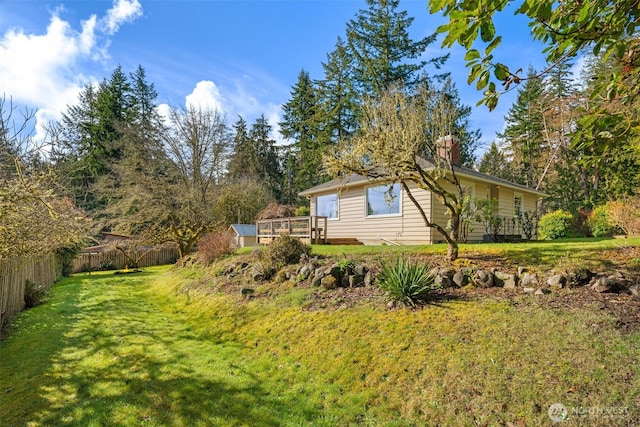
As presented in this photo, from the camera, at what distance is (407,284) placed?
5695 millimetres

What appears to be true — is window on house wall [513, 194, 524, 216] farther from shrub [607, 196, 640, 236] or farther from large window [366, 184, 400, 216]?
large window [366, 184, 400, 216]

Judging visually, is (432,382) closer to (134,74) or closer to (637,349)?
(637,349)

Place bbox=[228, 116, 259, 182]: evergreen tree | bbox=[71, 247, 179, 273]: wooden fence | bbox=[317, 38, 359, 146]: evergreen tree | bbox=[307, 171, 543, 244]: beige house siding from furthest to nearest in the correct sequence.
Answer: bbox=[228, 116, 259, 182]: evergreen tree
bbox=[317, 38, 359, 146]: evergreen tree
bbox=[71, 247, 179, 273]: wooden fence
bbox=[307, 171, 543, 244]: beige house siding

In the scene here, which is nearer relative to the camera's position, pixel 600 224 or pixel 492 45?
pixel 492 45

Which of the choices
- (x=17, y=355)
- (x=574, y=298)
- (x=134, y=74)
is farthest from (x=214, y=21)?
(x=134, y=74)

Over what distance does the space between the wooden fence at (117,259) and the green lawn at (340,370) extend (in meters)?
15.4

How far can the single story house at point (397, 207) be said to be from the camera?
1167 cm

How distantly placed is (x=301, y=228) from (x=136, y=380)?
10.4 m

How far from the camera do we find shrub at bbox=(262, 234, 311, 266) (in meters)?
9.29

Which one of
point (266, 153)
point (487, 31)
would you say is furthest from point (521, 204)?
point (266, 153)

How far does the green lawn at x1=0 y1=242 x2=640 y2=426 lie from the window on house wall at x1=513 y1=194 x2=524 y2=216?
11533mm

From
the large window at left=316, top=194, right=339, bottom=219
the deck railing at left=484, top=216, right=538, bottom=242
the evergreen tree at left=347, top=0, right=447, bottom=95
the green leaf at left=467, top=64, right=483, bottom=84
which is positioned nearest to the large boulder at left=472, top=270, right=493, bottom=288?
the green leaf at left=467, top=64, right=483, bottom=84

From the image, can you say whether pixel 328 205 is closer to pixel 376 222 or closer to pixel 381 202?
pixel 376 222

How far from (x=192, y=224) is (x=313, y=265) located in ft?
42.4
